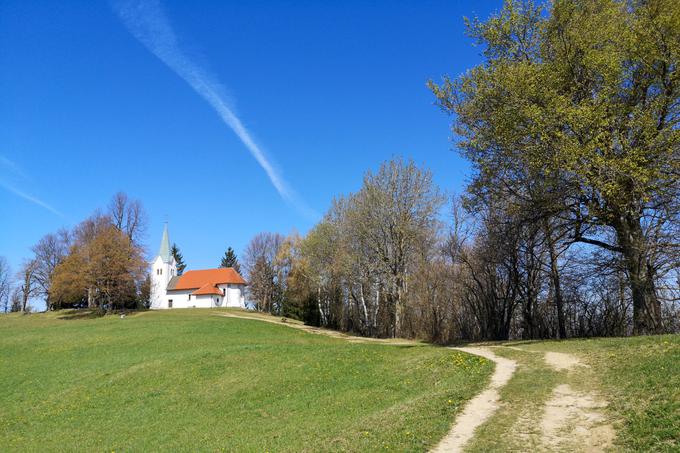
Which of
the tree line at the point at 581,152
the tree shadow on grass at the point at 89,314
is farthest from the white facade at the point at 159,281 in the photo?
the tree line at the point at 581,152

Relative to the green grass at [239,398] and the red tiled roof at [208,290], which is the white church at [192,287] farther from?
the green grass at [239,398]

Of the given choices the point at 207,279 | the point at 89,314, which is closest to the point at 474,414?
the point at 89,314

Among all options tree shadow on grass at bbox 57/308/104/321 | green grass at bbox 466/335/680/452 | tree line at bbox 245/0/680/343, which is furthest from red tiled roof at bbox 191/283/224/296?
green grass at bbox 466/335/680/452

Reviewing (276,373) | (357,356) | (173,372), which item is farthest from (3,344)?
(357,356)

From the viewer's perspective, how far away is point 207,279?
266ft

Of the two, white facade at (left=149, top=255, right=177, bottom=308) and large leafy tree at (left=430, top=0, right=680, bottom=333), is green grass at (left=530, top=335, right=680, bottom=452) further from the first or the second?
white facade at (left=149, top=255, right=177, bottom=308)

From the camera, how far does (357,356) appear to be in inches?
822

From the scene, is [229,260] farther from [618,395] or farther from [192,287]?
[618,395]

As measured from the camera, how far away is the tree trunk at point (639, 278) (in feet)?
59.3

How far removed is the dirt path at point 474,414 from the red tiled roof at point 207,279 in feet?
234

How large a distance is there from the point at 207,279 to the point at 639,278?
238 feet

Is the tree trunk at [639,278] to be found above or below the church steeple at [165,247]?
below

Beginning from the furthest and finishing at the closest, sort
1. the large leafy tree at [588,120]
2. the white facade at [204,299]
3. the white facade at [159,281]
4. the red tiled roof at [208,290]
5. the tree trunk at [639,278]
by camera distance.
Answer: the white facade at [159,281] < the white facade at [204,299] < the red tiled roof at [208,290] < the tree trunk at [639,278] < the large leafy tree at [588,120]

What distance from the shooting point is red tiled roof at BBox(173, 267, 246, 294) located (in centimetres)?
8031
